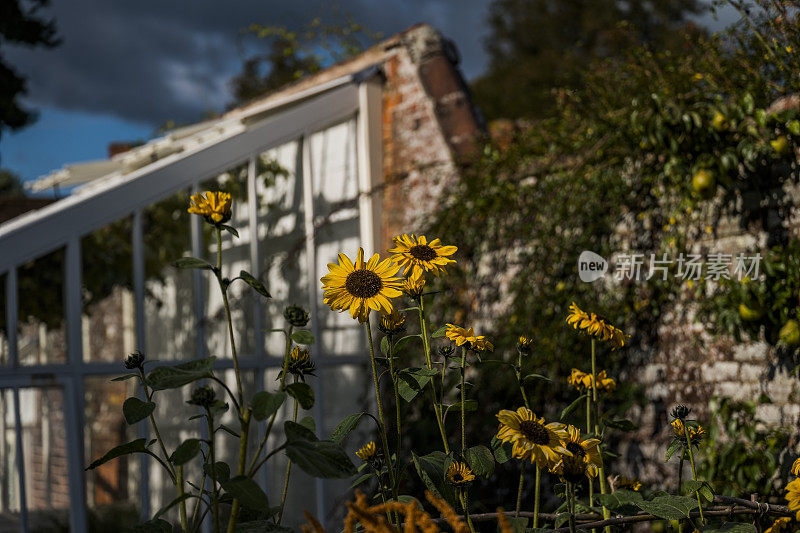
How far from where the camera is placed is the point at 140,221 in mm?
3928

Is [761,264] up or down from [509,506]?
up

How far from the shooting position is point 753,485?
3096 mm

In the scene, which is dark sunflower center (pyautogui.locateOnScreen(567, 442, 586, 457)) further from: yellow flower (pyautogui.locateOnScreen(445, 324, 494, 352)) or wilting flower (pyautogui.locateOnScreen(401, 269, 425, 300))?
wilting flower (pyautogui.locateOnScreen(401, 269, 425, 300))

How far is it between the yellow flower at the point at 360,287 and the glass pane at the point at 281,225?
3575mm

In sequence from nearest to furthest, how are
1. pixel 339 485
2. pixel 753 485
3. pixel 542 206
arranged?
1. pixel 753 485
2. pixel 542 206
3. pixel 339 485

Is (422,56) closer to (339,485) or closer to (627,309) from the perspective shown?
(627,309)

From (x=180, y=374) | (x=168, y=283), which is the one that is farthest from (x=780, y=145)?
(x=168, y=283)

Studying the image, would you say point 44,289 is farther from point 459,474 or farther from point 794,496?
Result: point 794,496

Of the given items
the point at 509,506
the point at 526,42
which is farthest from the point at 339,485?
the point at 526,42

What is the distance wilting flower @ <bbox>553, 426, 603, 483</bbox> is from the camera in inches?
46.9

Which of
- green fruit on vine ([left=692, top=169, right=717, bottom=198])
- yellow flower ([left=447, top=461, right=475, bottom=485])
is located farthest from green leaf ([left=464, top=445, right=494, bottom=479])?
green fruit on vine ([left=692, top=169, right=717, bottom=198])

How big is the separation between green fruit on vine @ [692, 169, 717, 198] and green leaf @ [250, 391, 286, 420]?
2.64 metres

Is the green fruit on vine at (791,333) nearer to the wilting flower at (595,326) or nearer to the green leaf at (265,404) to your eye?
the wilting flower at (595,326)

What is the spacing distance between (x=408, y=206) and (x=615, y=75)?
159cm
